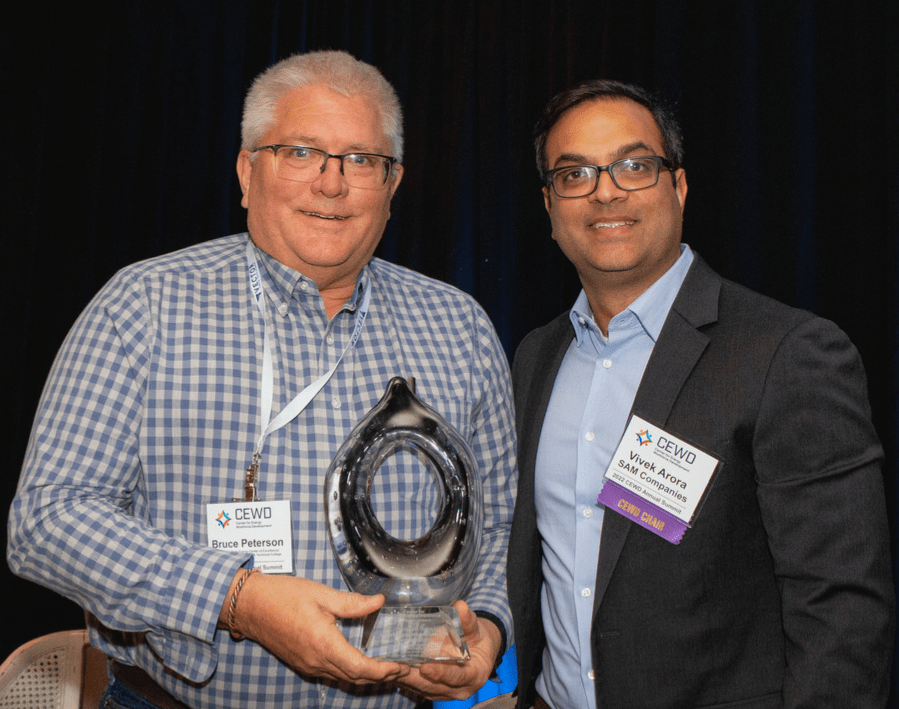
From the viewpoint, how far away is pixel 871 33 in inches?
85.8

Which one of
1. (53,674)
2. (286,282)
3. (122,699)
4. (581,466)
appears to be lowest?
(53,674)

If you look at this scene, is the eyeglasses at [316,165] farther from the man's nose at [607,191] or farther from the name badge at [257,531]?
the name badge at [257,531]

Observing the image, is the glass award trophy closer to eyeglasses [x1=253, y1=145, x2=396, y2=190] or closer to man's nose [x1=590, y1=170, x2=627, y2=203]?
eyeglasses [x1=253, y1=145, x2=396, y2=190]

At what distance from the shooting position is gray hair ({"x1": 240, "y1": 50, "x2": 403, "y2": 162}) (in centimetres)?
159

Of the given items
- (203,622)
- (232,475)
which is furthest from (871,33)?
(203,622)

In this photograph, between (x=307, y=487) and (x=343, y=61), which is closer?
(x=307, y=487)

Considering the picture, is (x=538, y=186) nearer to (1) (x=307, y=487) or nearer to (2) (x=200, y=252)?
(2) (x=200, y=252)

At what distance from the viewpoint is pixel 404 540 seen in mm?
1380

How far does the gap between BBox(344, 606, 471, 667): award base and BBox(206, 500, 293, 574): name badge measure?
21 cm

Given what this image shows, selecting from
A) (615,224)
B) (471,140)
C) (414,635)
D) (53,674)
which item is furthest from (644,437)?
(53,674)

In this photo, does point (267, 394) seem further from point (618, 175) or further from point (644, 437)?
point (618, 175)

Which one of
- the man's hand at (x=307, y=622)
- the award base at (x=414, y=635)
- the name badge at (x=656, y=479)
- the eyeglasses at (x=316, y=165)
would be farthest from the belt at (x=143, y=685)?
the eyeglasses at (x=316, y=165)

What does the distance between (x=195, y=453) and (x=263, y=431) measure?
0.14 metres

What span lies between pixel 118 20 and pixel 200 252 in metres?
2.18
